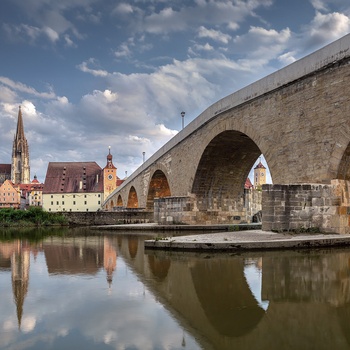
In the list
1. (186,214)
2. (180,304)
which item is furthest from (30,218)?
(180,304)

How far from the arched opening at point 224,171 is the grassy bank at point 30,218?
1142 centimetres

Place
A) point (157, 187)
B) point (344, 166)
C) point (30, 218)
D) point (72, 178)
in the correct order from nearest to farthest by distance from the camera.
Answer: point (344, 166)
point (30, 218)
point (157, 187)
point (72, 178)

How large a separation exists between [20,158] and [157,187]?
9561 centimetres

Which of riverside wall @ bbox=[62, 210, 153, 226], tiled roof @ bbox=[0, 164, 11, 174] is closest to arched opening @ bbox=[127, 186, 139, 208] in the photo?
riverside wall @ bbox=[62, 210, 153, 226]

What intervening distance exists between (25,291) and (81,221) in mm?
22913

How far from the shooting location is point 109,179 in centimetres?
7338

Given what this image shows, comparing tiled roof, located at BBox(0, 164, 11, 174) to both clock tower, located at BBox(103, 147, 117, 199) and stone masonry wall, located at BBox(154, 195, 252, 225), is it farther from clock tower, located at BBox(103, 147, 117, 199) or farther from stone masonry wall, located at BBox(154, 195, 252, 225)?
stone masonry wall, located at BBox(154, 195, 252, 225)

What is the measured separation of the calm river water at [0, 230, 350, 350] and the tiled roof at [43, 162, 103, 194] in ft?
216

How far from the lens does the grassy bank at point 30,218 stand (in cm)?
2714

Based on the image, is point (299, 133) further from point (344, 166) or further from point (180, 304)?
point (180, 304)

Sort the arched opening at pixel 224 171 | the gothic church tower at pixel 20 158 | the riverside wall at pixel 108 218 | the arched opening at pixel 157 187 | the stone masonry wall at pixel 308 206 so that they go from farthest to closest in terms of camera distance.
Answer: the gothic church tower at pixel 20 158 → the arched opening at pixel 157 187 → the riverside wall at pixel 108 218 → the arched opening at pixel 224 171 → the stone masonry wall at pixel 308 206

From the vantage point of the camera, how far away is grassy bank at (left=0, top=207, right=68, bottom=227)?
2714 centimetres

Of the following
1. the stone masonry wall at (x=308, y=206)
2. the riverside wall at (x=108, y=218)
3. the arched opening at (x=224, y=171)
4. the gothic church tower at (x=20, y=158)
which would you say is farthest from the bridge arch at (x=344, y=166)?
the gothic church tower at (x=20, y=158)

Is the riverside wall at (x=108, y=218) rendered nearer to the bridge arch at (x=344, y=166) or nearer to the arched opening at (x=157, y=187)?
the arched opening at (x=157, y=187)
